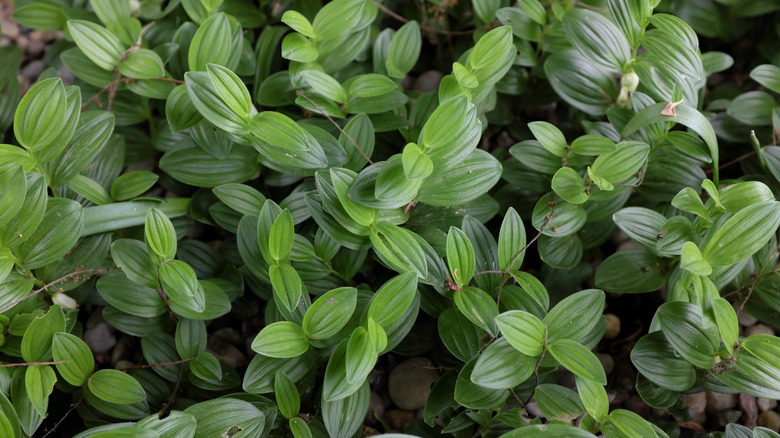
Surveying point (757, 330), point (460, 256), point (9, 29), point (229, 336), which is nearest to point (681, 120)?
point (460, 256)

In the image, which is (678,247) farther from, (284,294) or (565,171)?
(284,294)

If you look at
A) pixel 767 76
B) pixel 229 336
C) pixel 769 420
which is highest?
pixel 767 76

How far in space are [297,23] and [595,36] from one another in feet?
2.08

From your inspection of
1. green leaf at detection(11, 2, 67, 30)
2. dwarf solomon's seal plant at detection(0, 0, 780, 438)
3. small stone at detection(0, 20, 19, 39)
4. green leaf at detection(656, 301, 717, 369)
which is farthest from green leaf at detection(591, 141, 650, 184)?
small stone at detection(0, 20, 19, 39)

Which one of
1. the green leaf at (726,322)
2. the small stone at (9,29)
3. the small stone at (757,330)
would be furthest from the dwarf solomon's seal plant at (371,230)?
the small stone at (9,29)

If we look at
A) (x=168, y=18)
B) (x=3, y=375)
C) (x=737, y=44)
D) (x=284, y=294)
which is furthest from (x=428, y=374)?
(x=737, y=44)

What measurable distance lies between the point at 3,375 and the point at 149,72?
0.67m

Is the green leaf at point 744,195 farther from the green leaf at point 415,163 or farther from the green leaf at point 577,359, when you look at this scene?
the green leaf at point 415,163

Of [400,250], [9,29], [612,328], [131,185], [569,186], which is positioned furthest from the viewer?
[9,29]

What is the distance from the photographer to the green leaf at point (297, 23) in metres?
1.23

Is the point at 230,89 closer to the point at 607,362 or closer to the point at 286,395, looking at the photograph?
the point at 286,395

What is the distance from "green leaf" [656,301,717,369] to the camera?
1.05m

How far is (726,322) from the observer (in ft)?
3.33

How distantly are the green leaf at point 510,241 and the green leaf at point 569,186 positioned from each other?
0.35 feet
